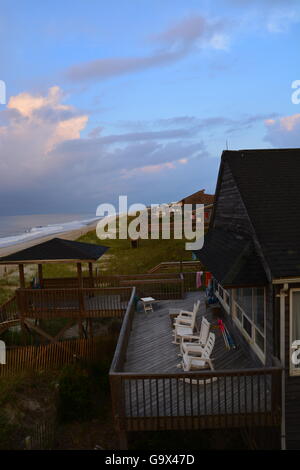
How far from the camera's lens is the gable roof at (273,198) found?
7.36 meters

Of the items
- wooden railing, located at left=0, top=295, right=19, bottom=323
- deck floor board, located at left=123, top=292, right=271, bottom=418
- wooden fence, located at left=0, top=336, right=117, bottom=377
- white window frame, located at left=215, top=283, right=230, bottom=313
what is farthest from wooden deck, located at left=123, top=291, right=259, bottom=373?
wooden railing, located at left=0, top=295, right=19, bottom=323

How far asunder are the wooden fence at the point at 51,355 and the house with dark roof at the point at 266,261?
5232 mm

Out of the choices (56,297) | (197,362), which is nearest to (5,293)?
(56,297)

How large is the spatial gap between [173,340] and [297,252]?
514 centimetres

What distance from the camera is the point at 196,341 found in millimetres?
10641

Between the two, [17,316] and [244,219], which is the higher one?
[244,219]

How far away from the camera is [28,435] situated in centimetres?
962

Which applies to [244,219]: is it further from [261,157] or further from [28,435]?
[28,435]

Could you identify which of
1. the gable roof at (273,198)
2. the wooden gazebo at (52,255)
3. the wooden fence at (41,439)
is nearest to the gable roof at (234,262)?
the gable roof at (273,198)

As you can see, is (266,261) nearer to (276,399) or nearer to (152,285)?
(276,399)

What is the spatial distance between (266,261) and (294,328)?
4.96ft

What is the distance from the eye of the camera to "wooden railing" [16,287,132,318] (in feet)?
47.2

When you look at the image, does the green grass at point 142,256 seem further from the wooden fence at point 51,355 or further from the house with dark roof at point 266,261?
the house with dark roof at point 266,261
